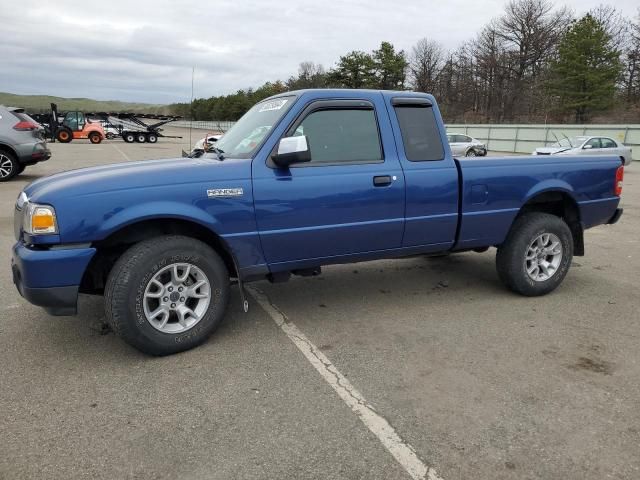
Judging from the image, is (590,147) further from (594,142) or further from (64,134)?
(64,134)

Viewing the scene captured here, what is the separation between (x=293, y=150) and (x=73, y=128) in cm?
3727

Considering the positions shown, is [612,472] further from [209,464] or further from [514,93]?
[514,93]

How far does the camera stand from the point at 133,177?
11.4ft

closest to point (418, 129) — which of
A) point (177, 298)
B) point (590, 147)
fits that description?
point (177, 298)

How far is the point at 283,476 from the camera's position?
7.86ft

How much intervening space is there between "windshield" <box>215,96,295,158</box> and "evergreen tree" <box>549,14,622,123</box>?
A: 49.0 m

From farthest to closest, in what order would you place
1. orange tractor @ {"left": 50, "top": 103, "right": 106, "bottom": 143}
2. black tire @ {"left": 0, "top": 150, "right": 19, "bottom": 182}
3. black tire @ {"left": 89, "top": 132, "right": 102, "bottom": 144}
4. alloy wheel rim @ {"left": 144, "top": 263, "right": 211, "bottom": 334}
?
black tire @ {"left": 89, "top": 132, "right": 102, "bottom": 144}
orange tractor @ {"left": 50, "top": 103, "right": 106, "bottom": 143}
black tire @ {"left": 0, "top": 150, "right": 19, "bottom": 182}
alloy wheel rim @ {"left": 144, "top": 263, "right": 211, "bottom": 334}

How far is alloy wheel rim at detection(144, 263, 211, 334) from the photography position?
3535 millimetres

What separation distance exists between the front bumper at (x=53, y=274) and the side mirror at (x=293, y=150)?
1434 mm

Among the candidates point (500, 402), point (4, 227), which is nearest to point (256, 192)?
point (500, 402)

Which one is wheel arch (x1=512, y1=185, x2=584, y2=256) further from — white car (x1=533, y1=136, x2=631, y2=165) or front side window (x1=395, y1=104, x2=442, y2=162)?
white car (x1=533, y1=136, x2=631, y2=165)

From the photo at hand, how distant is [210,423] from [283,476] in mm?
620

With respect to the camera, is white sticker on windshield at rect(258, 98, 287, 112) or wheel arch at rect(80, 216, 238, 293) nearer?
wheel arch at rect(80, 216, 238, 293)

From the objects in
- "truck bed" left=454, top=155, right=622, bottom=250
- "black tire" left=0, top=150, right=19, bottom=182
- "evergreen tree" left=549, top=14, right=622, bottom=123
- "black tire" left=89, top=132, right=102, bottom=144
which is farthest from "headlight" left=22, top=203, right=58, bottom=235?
"evergreen tree" left=549, top=14, right=622, bottom=123
